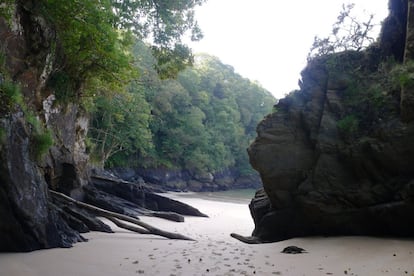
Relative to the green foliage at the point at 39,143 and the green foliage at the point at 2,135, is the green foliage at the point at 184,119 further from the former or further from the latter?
the green foliage at the point at 2,135

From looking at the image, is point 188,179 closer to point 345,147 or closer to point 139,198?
point 139,198

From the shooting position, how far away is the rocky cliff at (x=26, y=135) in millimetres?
6230

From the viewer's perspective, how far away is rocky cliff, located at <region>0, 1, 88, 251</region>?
20.4ft

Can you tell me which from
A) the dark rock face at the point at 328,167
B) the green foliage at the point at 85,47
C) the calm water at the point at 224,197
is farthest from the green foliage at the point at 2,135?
the calm water at the point at 224,197

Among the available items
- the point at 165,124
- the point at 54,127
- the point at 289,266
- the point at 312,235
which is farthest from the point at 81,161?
the point at 165,124

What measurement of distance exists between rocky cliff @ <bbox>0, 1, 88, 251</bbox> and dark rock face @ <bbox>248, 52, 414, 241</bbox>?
505cm

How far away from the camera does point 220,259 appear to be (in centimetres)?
654

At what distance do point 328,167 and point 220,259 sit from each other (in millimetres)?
3369

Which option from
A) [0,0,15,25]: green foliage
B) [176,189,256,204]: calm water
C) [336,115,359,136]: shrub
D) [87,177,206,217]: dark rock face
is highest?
[0,0,15,25]: green foliage

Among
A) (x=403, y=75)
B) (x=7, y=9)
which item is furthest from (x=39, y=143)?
(x=403, y=75)

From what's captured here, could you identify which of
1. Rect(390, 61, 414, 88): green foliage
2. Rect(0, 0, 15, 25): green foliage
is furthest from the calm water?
Rect(0, 0, 15, 25): green foliage

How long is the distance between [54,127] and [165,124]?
3794 cm

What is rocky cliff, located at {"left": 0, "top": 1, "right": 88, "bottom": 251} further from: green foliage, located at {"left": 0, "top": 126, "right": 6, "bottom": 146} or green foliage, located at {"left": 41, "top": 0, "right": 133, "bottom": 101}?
green foliage, located at {"left": 41, "top": 0, "right": 133, "bottom": 101}

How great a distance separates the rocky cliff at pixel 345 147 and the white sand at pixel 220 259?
60cm
